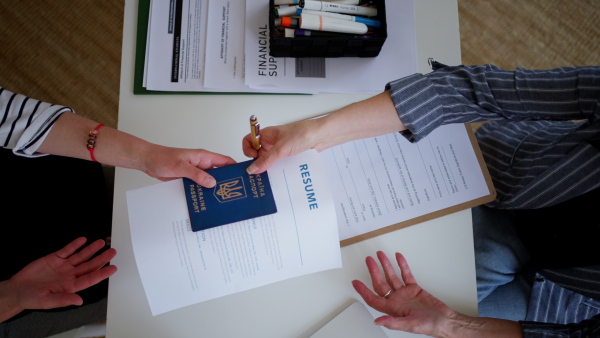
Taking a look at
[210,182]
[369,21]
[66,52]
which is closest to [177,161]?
[210,182]

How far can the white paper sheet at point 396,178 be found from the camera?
78cm

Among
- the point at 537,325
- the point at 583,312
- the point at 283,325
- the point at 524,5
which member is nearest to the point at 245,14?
the point at 283,325

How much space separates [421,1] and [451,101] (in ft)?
0.94

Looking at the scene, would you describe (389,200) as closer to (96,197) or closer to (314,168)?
(314,168)

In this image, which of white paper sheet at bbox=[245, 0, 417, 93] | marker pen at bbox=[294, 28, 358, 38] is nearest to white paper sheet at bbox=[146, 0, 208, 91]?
white paper sheet at bbox=[245, 0, 417, 93]

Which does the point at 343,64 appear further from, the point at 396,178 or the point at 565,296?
the point at 565,296

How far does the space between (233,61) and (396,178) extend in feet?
1.35

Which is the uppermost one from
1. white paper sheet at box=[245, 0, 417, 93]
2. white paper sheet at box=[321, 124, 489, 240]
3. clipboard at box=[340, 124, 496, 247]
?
white paper sheet at box=[245, 0, 417, 93]

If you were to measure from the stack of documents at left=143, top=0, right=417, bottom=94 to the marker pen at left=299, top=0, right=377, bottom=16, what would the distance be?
0.10 metres

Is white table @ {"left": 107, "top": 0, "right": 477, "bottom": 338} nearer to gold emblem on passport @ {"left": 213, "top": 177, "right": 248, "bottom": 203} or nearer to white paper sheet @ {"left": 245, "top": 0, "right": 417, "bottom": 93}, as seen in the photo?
white paper sheet @ {"left": 245, "top": 0, "right": 417, "bottom": 93}

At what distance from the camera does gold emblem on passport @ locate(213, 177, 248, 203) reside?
646 mm

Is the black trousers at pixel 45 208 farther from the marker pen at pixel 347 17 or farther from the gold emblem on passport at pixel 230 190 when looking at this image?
the marker pen at pixel 347 17

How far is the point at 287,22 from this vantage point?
74 cm

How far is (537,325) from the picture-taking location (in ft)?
2.39
